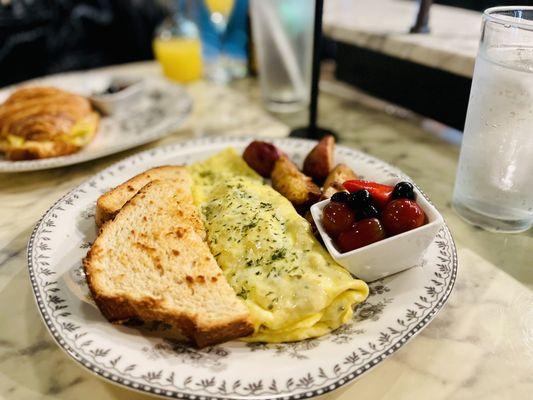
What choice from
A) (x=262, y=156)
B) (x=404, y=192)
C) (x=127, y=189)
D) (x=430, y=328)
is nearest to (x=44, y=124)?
(x=127, y=189)

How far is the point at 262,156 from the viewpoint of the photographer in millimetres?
1559

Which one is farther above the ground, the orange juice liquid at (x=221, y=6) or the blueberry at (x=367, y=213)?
the orange juice liquid at (x=221, y=6)

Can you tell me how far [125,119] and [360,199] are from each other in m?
1.46

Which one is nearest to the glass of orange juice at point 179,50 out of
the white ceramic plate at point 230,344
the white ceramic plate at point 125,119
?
the white ceramic plate at point 125,119

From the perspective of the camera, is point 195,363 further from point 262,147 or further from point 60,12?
point 60,12

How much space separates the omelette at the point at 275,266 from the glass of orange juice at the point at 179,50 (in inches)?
63.2

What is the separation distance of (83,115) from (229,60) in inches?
59.4

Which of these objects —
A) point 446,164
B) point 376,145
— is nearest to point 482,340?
point 446,164

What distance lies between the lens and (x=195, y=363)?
90cm

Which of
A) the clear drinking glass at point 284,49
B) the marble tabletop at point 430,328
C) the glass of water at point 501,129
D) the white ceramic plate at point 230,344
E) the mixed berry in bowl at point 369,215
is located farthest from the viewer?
the clear drinking glass at point 284,49

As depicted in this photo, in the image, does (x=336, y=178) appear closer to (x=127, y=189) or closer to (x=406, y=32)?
(x=127, y=189)

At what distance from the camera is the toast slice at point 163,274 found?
3.13 feet

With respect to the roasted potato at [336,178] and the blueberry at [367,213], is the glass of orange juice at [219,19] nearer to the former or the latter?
the roasted potato at [336,178]

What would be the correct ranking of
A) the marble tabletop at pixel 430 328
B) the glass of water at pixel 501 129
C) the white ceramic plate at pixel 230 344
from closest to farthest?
the white ceramic plate at pixel 230 344 → the marble tabletop at pixel 430 328 → the glass of water at pixel 501 129
